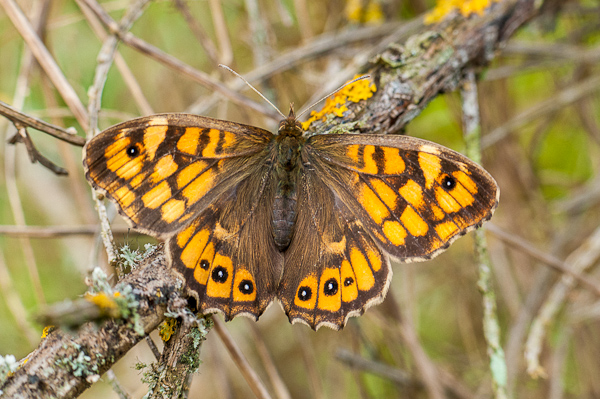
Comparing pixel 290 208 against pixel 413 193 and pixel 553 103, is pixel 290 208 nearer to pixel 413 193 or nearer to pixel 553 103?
pixel 413 193

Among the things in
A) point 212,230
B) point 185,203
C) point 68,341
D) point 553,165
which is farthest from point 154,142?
point 553,165

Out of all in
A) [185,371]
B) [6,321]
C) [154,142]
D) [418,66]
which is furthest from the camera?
[6,321]

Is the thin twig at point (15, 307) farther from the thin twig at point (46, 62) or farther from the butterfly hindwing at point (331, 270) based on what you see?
the butterfly hindwing at point (331, 270)

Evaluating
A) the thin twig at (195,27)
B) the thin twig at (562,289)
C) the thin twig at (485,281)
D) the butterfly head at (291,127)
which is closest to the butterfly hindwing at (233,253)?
the butterfly head at (291,127)

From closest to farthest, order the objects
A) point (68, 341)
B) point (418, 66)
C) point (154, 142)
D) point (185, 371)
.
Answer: point (68, 341) < point (185, 371) < point (154, 142) < point (418, 66)

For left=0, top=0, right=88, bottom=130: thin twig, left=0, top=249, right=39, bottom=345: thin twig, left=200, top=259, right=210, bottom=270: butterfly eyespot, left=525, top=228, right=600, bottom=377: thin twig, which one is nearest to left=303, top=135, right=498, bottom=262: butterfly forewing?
left=200, top=259, right=210, bottom=270: butterfly eyespot

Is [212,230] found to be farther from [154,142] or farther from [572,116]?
[572,116]

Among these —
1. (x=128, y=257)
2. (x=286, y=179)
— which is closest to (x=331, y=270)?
(x=286, y=179)
